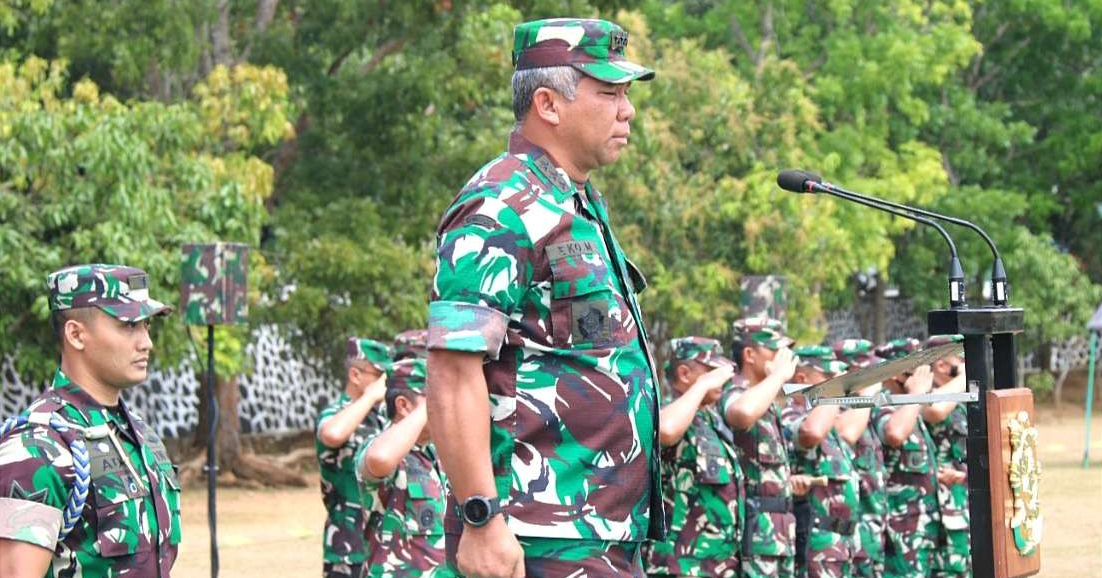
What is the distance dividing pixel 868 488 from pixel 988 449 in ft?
16.7

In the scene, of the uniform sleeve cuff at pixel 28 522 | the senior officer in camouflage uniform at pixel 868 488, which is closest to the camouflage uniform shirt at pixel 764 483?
the senior officer in camouflage uniform at pixel 868 488

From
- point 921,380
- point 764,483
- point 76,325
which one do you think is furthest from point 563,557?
point 921,380

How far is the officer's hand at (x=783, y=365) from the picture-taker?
26.4ft

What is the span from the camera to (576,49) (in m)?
3.71

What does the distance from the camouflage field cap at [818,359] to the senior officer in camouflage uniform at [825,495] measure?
0.02m

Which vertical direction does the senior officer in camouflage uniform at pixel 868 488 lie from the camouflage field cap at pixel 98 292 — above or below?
below

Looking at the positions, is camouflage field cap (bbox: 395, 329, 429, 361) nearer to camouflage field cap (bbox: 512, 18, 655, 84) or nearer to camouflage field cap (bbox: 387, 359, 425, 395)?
camouflage field cap (bbox: 387, 359, 425, 395)

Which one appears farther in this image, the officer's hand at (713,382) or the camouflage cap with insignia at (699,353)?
the camouflage cap with insignia at (699,353)

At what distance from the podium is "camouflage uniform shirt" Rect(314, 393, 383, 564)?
14.2ft

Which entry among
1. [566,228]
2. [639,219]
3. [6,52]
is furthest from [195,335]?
[566,228]

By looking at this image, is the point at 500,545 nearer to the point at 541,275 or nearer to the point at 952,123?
the point at 541,275

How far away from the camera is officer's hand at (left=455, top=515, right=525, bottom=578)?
11.1ft

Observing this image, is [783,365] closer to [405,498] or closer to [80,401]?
[405,498]

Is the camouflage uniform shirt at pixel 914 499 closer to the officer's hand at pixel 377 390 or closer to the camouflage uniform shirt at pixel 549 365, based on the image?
the officer's hand at pixel 377 390
